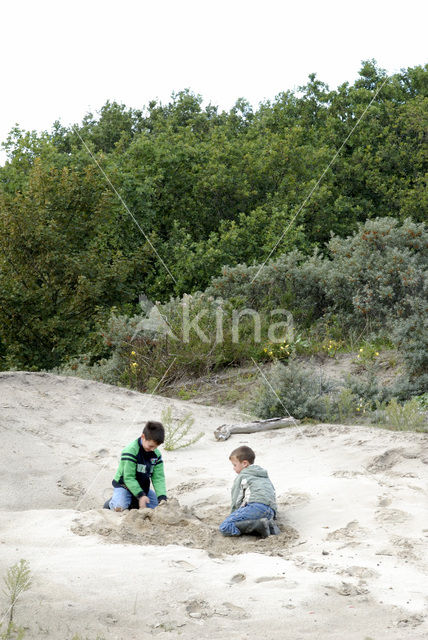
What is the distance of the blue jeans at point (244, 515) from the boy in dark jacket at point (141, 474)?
67 centimetres

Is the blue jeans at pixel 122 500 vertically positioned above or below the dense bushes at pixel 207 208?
below

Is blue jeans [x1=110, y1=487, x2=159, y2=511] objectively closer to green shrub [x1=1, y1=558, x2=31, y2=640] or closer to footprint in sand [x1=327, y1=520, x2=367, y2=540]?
footprint in sand [x1=327, y1=520, x2=367, y2=540]

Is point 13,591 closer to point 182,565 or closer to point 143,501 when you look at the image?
point 182,565

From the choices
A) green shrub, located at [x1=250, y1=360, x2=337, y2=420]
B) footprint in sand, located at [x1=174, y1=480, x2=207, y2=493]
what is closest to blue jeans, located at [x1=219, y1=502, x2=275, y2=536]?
footprint in sand, located at [x1=174, y1=480, x2=207, y2=493]

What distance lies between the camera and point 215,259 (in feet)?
56.7

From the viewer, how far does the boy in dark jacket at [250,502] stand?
467 cm

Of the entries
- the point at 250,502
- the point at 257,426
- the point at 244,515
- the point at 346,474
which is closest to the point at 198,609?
the point at 244,515

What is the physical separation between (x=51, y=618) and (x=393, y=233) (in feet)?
33.6

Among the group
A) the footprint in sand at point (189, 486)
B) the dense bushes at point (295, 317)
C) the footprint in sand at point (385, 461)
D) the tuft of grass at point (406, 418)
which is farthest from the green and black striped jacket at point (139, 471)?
the dense bushes at point (295, 317)

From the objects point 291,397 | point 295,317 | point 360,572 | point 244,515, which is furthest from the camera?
point 295,317

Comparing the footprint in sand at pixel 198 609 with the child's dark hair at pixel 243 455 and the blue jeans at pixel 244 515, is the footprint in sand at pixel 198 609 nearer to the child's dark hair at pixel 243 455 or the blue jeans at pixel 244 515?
the blue jeans at pixel 244 515

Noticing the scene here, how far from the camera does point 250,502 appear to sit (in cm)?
483

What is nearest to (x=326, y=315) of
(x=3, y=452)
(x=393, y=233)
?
(x=393, y=233)

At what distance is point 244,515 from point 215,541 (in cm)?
29
